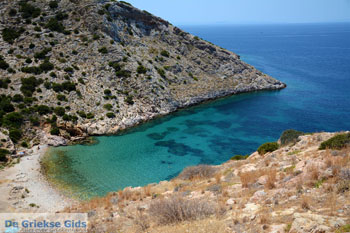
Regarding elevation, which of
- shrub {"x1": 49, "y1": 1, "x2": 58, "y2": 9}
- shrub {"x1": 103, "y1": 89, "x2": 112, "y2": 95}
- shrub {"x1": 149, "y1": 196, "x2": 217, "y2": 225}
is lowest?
shrub {"x1": 103, "y1": 89, "x2": 112, "y2": 95}

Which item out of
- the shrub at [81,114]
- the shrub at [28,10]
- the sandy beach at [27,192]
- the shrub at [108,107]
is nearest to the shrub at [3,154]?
the sandy beach at [27,192]

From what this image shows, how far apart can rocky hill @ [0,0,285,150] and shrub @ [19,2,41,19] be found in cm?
21

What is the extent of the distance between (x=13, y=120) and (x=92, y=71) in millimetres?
17991

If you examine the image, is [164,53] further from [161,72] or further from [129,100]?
[129,100]

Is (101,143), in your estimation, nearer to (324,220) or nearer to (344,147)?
(344,147)

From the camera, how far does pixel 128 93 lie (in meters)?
48.5

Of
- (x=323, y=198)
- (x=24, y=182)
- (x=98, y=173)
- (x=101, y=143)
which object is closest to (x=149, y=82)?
(x=101, y=143)

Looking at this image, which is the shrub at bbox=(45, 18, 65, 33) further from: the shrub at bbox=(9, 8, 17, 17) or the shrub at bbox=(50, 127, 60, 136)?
the shrub at bbox=(50, 127, 60, 136)

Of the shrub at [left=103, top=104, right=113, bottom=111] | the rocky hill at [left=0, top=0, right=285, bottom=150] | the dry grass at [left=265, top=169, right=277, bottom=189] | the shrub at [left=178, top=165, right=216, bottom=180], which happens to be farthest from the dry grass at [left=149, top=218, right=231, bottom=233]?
the shrub at [left=103, top=104, right=113, bottom=111]

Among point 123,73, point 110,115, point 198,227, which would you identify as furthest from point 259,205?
point 123,73

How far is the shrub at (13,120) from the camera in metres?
34.0

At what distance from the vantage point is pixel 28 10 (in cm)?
5225

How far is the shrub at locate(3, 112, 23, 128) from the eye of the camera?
3397 centimetres

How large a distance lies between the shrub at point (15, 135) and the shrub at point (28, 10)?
99.7 feet
